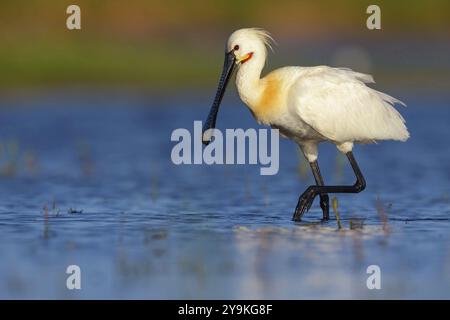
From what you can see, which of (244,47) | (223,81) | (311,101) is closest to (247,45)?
(244,47)

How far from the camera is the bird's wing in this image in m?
10.9

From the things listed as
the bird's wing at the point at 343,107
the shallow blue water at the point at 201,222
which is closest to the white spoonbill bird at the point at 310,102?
the bird's wing at the point at 343,107

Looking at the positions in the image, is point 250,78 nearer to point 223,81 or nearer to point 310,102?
point 223,81

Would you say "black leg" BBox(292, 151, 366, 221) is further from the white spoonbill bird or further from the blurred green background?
the blurred green background

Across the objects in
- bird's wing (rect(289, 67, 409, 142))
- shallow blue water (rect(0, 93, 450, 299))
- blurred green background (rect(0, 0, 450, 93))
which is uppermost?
blurred green background (rect(0, 0, 450, 93))

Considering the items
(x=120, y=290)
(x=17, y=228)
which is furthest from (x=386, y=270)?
(x=17, y=228)

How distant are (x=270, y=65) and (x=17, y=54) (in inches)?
226

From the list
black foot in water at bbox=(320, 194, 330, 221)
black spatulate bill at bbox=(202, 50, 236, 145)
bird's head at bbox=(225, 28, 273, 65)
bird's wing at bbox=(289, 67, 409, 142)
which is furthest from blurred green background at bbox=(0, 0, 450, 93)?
bird's head at bbox=(225, 28, 273, 65)

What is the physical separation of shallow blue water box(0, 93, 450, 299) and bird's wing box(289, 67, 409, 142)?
75cm

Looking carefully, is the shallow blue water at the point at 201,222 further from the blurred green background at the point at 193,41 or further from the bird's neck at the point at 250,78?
the blurred green background at the point at 193,41

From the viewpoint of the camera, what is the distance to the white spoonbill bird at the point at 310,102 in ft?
35.9

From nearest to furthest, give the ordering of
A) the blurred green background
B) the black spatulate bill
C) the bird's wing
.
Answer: the bird's wing
the black spatulate bill
the blurred green background

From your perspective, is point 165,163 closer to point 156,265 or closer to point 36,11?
point 156,265

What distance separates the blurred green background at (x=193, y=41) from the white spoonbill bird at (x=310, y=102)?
14.0 meters
